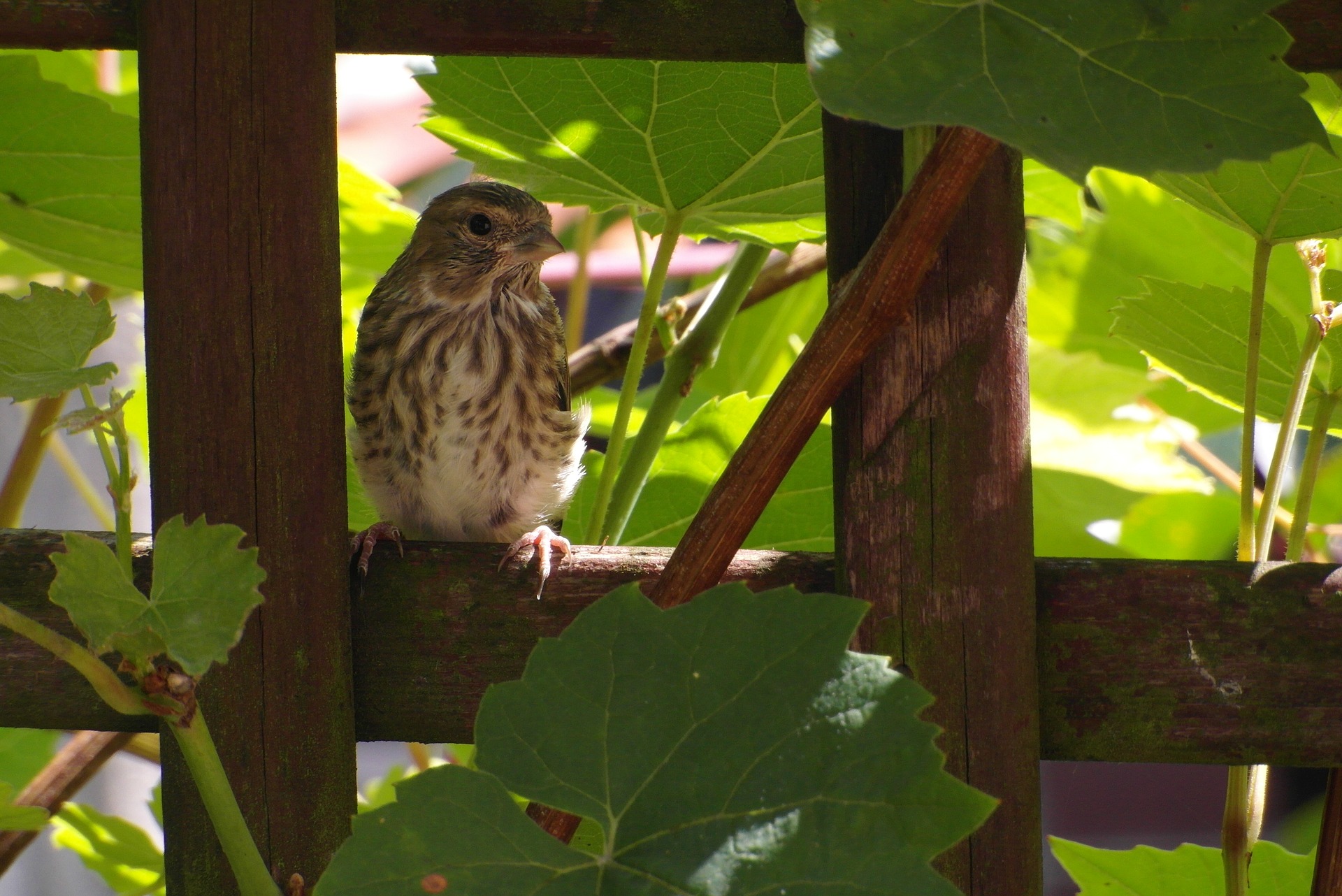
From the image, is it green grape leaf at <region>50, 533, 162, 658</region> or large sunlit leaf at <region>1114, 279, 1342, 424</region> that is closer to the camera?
green grape leaf at <region>50, 533, 162, 658</region>

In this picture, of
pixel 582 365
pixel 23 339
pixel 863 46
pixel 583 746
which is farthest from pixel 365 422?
pixel 863 46

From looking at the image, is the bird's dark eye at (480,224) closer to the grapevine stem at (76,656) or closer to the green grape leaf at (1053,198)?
the green grape leaf at (1053,198)

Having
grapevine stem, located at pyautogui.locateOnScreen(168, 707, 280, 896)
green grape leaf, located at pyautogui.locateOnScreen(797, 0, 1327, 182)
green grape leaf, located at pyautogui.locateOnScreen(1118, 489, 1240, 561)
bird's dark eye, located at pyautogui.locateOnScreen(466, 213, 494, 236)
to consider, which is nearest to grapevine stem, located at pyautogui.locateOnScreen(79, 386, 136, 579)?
grapevine stem, located at pyautogui.locateOnScreen(168, 707, 280, 896)

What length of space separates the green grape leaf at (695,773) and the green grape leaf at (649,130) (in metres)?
0.66

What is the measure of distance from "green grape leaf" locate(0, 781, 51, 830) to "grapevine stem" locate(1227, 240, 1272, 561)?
1091mm

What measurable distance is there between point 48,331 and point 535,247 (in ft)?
4.53

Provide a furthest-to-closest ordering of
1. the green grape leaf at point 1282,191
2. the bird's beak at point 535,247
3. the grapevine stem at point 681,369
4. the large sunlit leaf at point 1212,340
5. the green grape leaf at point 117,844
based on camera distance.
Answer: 1. the bird's beak at point 535,247
2. the green grape leaf at point 117,844
3. the grapevine stem at point 681,369
4. the large sunlit leaf at point 1212,340
5. the green grape leaf at point 1282,191

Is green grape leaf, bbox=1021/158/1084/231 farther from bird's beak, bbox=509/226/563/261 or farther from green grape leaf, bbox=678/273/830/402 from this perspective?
bird's beak, bbox=509/226/563/261

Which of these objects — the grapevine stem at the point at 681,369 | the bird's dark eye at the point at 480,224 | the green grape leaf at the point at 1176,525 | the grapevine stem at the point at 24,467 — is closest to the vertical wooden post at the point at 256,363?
the grapevine stem at the point at 681,369

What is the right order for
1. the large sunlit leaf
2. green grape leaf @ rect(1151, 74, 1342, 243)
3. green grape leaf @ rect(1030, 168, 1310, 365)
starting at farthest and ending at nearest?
1. green grape leaf @ rect(1030, 168, 1310, 365)
2. the large sunlit leaf
3. green grape leaf @ rect(1151, 74, 1342, 243)

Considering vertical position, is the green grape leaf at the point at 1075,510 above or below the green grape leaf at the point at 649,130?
below

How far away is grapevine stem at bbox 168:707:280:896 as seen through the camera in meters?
0.85

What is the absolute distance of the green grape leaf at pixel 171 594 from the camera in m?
0.78

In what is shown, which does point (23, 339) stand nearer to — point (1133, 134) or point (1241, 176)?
point (1133, 134)
